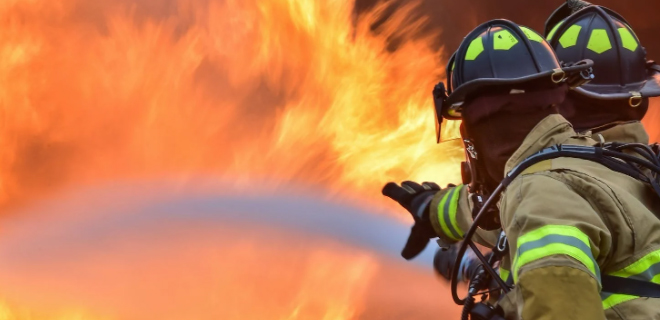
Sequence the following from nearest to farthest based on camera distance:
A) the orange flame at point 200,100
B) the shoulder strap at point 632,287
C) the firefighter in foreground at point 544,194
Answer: the firefighter in foreground at point 544,194 < the shoulder strap at point 632,287 < the orange flame at point 200,100

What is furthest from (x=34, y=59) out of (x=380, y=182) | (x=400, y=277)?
(x=400, y=277)

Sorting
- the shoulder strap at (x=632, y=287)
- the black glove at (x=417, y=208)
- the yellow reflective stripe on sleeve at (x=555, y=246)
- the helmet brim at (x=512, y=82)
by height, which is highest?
the black glove at (x=417, y=208)

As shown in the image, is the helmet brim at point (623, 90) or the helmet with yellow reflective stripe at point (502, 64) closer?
the helmet with yellow reflective stripe at point (502, 64)

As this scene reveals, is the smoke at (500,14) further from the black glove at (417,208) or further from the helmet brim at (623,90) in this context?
the helmet brim at (623,90)

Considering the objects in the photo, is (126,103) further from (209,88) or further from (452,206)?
(452,206)

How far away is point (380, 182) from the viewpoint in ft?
13.4

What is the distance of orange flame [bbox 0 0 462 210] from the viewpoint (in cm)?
344

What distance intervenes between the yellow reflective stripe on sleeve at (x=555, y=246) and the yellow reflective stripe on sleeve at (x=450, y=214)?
4.89 ft

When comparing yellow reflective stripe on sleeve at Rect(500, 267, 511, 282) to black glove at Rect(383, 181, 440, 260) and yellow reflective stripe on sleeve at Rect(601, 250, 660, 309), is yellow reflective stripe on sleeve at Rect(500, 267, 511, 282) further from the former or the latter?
black glove at Rect(383, 181, 440, 260)

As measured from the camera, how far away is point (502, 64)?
81.0 inches

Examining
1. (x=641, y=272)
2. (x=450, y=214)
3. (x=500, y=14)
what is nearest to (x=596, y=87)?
(x=450, y=214)

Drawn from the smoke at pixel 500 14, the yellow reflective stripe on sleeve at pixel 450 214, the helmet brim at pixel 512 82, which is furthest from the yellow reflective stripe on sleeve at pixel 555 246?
the smoke at pixel 500 14

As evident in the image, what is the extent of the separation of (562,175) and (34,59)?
290cm

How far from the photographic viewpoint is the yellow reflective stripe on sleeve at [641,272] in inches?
60.9
